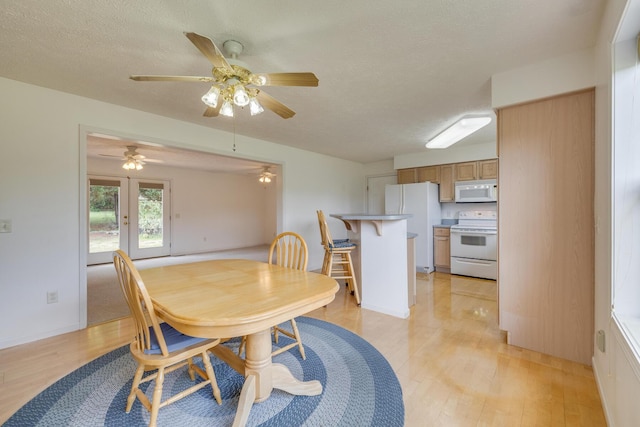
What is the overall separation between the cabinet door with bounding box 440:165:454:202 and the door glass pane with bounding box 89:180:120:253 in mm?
6749

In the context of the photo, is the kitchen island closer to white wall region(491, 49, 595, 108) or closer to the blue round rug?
the blue round rug

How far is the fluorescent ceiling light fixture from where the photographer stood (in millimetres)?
3193

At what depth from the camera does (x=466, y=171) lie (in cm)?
457

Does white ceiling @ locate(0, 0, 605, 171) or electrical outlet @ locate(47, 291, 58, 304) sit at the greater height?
white ceiling @ locate(0, 0, 605, 171)

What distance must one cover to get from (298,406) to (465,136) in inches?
155

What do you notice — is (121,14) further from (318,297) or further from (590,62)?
(590,62)

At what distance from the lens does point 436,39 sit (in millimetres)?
1680

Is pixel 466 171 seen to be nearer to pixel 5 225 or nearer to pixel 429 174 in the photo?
pixel 429 174

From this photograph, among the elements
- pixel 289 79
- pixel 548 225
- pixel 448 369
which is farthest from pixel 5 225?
pixel 548 225

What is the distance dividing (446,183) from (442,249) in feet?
3.94

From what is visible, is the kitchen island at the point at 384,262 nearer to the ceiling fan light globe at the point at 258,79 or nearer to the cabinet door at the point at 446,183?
the ceiling fan light globe at the point at 258,79

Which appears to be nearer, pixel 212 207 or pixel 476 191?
pixel 476 191

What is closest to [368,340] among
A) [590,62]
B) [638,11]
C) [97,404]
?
[97,404]

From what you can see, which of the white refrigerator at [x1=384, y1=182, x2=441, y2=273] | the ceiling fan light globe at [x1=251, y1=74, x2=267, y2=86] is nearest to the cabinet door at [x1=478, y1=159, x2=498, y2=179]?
the white refrigerator at [x1=384, y1=182, x2=441, y2=273]
